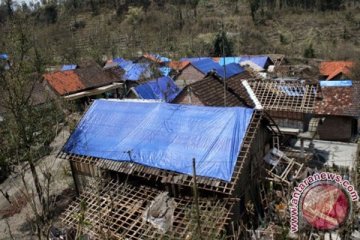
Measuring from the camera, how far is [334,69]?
35.4 meters

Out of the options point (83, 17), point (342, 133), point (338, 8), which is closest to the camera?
point (342, 133)

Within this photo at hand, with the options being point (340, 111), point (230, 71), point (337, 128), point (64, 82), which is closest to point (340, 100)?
point (340, 111)

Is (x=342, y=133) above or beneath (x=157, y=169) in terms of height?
beneath

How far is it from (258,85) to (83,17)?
63.7m

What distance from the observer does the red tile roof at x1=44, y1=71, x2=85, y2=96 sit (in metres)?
29.6

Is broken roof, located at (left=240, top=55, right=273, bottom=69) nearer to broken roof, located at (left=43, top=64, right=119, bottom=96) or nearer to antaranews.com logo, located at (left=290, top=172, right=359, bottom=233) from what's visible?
broken roof, located at (left=43, top=64, right=119, bottom=96)

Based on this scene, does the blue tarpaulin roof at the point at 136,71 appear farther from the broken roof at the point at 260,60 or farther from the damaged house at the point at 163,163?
the damaged house at the point at 163,163

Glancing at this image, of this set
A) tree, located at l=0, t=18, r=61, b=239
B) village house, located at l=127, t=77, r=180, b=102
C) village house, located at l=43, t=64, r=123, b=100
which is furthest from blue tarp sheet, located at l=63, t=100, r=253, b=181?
village house, located at l=43, t=64, r=123, b=100

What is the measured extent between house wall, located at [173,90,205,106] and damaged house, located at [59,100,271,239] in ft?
10.9

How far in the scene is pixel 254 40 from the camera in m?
55.0

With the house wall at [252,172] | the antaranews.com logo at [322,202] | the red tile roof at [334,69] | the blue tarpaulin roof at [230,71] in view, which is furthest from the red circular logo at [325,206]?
the red tile roof at [334,69]

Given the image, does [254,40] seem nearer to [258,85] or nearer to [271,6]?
[271,6]

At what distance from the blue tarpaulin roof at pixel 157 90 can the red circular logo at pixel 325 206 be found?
18506 millimetres

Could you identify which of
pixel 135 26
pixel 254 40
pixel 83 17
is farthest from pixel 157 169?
pixel 83 17
